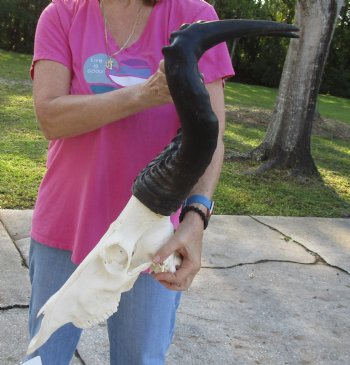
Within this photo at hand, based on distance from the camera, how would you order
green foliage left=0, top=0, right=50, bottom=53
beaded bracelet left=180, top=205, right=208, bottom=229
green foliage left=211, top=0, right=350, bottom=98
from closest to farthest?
beaded bracelet left=180, top=205, right=208, bottom=229, green foliage left=0, top=0, right=50, bottom=53, green foliage left=211, top=0, right=350, bottom=98

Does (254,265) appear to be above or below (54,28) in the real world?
below

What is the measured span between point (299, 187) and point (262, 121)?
5.12 metres

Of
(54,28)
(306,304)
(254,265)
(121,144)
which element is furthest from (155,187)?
(254,265)

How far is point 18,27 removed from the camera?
23.4 metres

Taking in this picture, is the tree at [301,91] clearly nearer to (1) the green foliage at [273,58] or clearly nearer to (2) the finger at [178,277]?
(2) the finger at [178,277]

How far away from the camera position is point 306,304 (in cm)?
369

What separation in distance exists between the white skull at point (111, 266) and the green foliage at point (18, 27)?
23024 mm

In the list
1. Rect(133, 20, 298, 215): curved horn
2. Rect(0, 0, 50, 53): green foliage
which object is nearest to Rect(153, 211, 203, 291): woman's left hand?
Rect(133, 20, 298, 215): curved horn

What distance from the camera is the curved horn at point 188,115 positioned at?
1116 mm

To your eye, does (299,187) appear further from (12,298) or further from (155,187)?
(155,187)

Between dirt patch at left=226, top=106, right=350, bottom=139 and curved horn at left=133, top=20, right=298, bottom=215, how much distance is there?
10.2 metres

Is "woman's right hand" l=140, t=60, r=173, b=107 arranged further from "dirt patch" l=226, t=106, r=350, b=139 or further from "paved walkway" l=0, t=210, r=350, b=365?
"dirt patch" l=226, t=106, r=350, b=139

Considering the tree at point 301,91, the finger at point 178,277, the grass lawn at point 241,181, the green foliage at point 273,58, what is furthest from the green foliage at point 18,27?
the finger at point 178,277

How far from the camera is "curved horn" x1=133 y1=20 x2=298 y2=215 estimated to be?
1.12 meters
